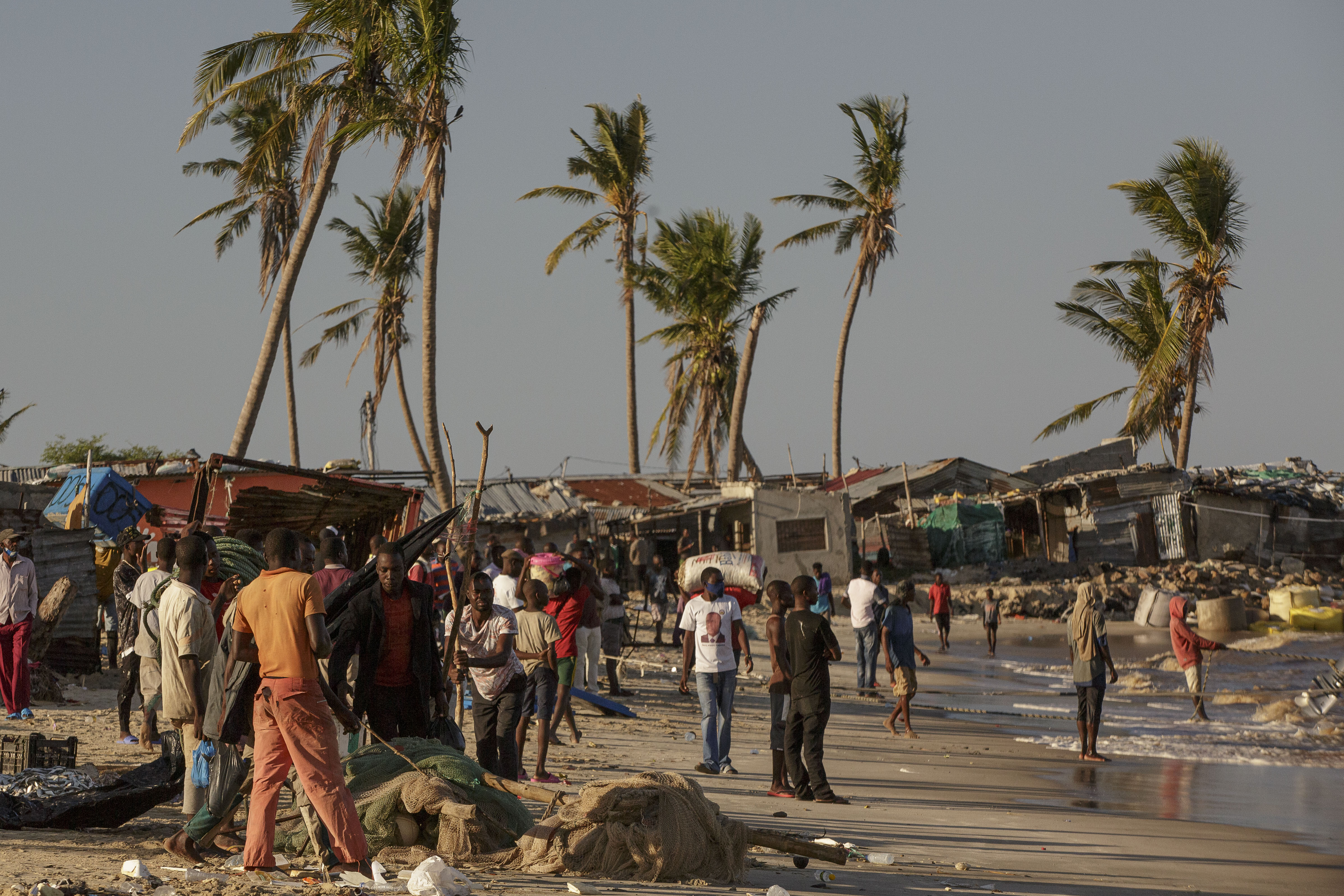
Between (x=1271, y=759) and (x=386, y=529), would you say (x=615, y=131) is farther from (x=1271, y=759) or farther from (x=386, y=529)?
Answer: (x=1271, y=759)

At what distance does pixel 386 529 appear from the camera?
50.5 ft

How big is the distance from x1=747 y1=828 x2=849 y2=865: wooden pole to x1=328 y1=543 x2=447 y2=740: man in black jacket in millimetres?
2003

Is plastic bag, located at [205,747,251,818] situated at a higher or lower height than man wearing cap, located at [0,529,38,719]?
lower

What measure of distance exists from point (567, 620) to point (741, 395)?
27258mm

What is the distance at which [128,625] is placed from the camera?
985 cm

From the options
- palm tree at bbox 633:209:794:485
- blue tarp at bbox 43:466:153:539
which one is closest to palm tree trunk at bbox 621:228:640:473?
palm tree at bbox 633:209:794:485

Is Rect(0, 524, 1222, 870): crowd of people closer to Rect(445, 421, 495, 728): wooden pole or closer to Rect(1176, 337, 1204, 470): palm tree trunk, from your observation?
Rect(445, 421, 495, 728): wooden pole

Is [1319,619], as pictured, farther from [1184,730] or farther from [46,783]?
[46,783]

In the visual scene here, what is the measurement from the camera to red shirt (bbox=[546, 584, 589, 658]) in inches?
403

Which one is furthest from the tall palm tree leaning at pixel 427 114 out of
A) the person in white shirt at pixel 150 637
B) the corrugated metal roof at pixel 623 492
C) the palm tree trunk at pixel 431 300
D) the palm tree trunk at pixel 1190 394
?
the palm tree trunk at pixel 1190 394

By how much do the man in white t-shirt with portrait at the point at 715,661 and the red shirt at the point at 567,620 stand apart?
2.93 feet

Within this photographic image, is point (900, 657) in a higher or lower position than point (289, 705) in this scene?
lower

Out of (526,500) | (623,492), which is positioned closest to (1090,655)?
(526,500)

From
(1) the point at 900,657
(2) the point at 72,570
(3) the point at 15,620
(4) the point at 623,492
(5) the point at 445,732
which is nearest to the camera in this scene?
(5) the point at 445,732
